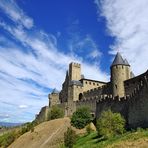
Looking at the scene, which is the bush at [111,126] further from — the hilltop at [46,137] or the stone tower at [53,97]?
the stone tower at [53,97]

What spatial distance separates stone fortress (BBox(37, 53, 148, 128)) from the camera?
31.1 m

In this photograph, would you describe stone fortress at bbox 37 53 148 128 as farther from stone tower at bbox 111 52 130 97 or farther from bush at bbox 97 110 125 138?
bush at bbox 97 110 125 138

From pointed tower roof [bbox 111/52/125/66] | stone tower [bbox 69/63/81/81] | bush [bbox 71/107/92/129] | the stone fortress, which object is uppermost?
stone tower [bbox 69/63/81/81]

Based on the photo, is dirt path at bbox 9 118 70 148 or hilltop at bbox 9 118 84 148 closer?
hilltop at bbox 9 118 84 148

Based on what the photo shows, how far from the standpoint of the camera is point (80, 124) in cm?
4497

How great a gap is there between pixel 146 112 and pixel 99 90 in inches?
1332

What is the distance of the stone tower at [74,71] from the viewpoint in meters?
75.6

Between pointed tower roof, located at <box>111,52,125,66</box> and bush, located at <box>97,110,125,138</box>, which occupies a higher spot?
pointed tower roof, located at <box>111,52,125,66</box>

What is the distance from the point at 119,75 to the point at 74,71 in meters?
25.5

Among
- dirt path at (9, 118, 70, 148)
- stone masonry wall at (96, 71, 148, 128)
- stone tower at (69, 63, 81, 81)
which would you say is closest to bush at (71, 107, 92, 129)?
dirt path at (9, 118, 70, 148)

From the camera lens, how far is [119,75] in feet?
173

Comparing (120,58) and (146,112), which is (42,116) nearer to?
(120,58)

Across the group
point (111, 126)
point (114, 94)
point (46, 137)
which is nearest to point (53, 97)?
point (114, 94)

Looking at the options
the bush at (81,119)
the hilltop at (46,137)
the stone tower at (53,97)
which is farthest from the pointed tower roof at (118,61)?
the stone tower at (53,97)
